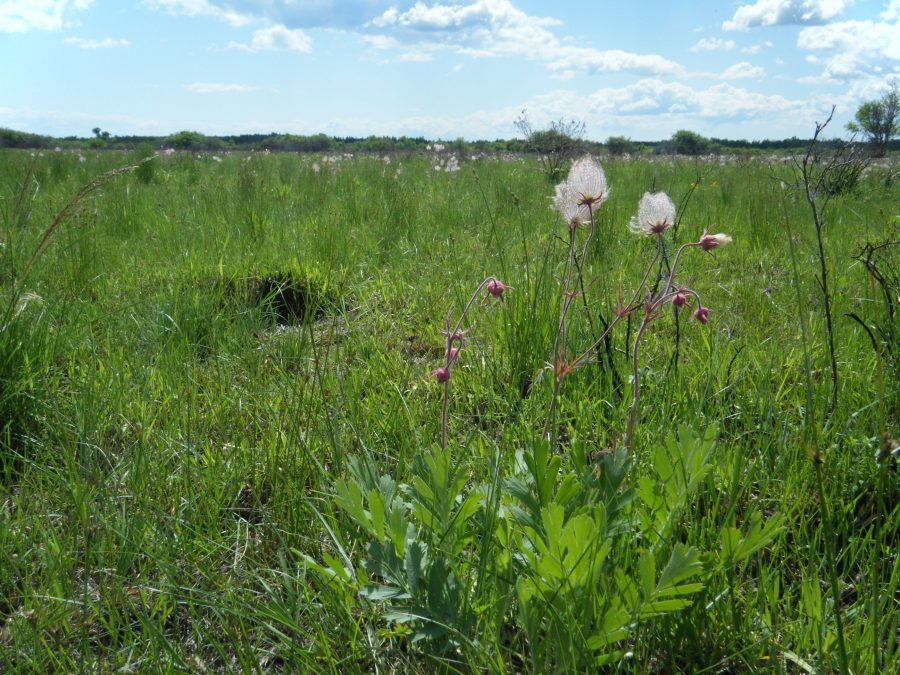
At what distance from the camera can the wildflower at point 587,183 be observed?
57.6 inches

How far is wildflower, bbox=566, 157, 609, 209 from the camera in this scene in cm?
146

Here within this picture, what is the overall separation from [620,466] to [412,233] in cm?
375

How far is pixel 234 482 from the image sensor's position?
5.83ft

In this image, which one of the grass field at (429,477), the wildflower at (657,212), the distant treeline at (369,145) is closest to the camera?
the grass field at (429,477)

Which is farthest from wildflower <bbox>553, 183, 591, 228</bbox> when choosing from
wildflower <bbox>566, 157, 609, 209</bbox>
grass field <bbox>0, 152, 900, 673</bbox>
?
grass field <bbox>0, 152, 900, 673</bbox>

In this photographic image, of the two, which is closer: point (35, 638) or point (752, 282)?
point (35, 638)

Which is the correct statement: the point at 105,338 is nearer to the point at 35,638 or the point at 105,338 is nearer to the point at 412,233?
the point at 35,638

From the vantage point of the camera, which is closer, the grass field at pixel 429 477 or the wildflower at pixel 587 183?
the grass field at pixel 429 477

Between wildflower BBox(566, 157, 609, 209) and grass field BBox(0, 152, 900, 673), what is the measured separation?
19.5 inches

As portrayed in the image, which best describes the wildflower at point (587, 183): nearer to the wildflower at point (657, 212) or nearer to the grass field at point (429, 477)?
the wildflower at point (657, 212)

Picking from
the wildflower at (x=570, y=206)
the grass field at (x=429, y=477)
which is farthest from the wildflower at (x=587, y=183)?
the grass field at (x=429, y=477)

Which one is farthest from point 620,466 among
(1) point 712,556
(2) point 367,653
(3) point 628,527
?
(2) point 367,653

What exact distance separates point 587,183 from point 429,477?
Result: 764 millimetres

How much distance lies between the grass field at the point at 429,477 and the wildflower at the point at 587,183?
49cm
